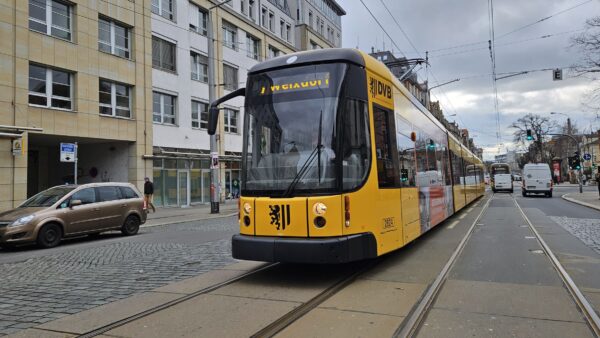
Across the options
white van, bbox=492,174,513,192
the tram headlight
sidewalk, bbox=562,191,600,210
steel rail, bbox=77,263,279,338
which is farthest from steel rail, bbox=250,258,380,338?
white van, bbox=492,174,513,192

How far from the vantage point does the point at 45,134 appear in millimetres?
20438

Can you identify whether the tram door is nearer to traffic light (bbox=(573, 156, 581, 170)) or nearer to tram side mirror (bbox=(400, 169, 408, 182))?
tram side mirror (bbox=(400, 169, 408, 182))

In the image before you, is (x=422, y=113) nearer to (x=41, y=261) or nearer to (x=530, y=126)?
(x=41, y=261)

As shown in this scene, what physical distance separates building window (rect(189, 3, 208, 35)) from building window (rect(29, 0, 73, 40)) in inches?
363

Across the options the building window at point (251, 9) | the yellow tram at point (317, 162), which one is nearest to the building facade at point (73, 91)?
the building window at point (251, 9)

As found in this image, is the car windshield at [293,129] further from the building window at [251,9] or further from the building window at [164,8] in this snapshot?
the building window at [251,9]

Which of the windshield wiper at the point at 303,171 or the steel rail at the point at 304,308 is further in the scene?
the windshield wiper at the point at 303,171

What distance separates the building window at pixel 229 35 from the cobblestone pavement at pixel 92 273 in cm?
2390

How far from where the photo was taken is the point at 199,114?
3056 cm

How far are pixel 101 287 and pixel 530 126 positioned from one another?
284 feet

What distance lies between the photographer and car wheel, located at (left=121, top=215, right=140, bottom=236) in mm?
14227

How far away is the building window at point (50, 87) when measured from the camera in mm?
Result: 20156

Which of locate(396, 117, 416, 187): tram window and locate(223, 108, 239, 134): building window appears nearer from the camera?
locate(396, 117, 416, 187): tram window

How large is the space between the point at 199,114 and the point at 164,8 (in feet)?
22.2
